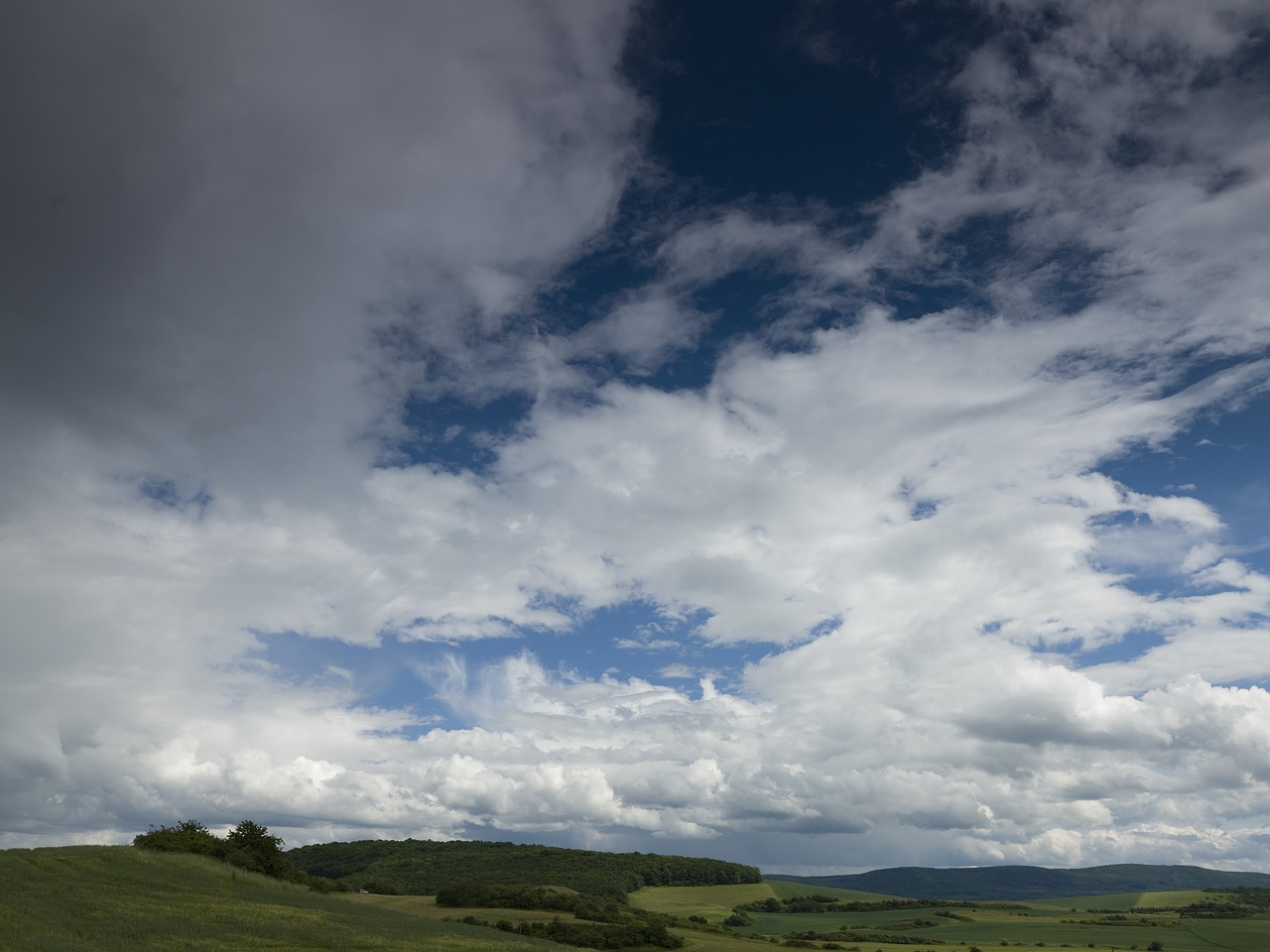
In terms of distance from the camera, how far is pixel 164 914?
50.2 meters

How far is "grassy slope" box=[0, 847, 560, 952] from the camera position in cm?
4066

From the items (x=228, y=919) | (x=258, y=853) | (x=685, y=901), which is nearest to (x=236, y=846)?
(x=258, y=853)

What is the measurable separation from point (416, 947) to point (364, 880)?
5556 inches

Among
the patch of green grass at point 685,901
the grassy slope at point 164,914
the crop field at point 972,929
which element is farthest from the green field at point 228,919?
the patch of green grass at point 685,901

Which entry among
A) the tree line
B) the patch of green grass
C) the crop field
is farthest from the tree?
the patch of green grass

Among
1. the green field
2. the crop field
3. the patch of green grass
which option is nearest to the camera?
the green field

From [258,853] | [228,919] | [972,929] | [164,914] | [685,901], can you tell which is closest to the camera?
[164,914]

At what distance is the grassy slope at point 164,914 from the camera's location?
4066cm

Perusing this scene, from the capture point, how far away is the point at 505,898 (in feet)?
384

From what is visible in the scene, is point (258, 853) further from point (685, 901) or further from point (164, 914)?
point (685, 901)

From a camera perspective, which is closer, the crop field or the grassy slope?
the grassy slope

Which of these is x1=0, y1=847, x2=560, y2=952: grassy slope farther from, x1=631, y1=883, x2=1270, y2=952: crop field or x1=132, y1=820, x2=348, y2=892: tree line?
x1=631, y1=883, x2=1270, y2=952: crop field

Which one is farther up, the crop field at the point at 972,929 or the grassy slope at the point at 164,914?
the grassy slope at the point at 164,914

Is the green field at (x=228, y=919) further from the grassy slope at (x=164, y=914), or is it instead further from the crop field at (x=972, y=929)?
the crop field at (x=972, y=929)
